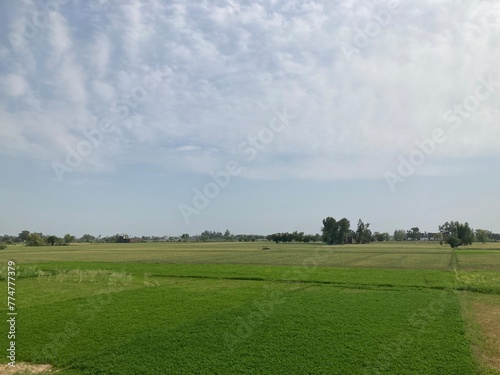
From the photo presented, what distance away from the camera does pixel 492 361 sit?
14703mm

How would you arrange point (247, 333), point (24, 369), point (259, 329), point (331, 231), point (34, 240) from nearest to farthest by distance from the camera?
1. point (24, 369)
2. point (247, 333)
3. point (259, 329)
4. point (34, 240)
5. point (331, 231)

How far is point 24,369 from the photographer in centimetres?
1364

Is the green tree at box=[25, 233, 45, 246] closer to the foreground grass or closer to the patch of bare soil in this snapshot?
the foreground grass

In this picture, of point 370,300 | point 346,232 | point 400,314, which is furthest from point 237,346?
point 346,232

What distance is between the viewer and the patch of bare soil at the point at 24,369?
13355 millimetres

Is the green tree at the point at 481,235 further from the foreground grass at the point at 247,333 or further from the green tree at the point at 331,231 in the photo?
the foreground grass at the point at 247,333

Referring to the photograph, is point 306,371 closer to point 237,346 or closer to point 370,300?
point 237,346

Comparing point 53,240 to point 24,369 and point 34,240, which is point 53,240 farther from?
point 24,369

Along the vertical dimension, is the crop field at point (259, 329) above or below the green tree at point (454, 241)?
below

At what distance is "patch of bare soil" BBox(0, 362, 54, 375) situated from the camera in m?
13.4

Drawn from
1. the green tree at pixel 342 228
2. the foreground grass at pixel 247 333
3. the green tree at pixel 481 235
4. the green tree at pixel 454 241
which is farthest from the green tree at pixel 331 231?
the foreground grass at pixel 247 333

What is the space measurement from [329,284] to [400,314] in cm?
1387

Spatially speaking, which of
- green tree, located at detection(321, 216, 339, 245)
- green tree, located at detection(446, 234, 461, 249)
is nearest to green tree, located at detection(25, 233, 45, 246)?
green tree, located at detection(321, 216, 339, 245)

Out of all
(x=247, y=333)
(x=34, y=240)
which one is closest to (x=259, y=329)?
(x=247, y=333)
